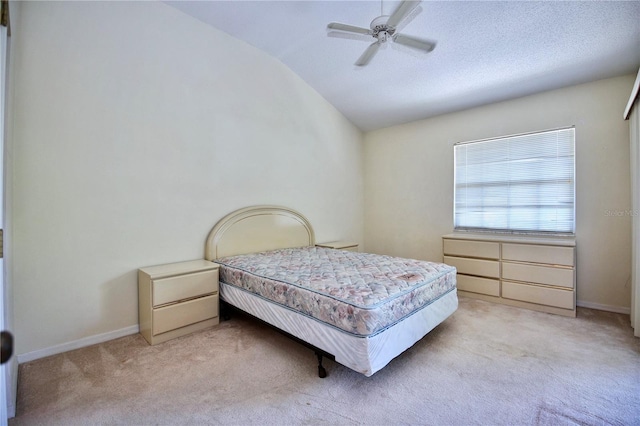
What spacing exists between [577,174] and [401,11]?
305cm

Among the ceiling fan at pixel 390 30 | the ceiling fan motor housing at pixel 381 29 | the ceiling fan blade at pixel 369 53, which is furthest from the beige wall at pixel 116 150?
the ceiling fan motor housing at pixel 381 29

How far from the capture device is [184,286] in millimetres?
2639

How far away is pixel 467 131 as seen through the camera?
4242mm

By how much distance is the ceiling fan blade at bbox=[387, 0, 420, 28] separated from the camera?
1840mm

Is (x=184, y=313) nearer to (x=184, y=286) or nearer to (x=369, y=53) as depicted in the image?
(x=184, y=286)

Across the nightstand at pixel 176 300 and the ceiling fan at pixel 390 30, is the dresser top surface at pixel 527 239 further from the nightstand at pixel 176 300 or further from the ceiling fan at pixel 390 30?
the nightstand at pixel 176 300

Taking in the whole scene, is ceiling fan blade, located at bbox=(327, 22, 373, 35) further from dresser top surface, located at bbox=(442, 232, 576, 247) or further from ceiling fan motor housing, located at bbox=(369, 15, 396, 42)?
dresser top surface, located at bbox=(442, 232, 576, 247)

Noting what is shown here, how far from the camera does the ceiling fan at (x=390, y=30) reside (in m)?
1.93

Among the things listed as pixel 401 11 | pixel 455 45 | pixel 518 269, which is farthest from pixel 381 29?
pixel 518 269

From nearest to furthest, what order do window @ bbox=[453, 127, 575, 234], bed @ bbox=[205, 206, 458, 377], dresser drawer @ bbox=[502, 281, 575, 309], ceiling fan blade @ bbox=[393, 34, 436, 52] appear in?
1. bed @ bbox=[205, 206, 458, 377]
2. ceiling fan blade @ bbox=[393, 34, 436, 52]
3. dresser drawer @ bbox=[502, 281, 575, 309]
4. window @ bbox=[453, 127, 575, 234]

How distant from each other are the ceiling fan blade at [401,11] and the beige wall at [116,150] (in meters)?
2.18

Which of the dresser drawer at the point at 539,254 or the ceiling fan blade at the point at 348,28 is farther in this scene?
the dresser drawer at the point at 539,254

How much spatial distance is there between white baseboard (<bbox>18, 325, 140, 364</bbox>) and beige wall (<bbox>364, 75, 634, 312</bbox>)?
3.95 meters

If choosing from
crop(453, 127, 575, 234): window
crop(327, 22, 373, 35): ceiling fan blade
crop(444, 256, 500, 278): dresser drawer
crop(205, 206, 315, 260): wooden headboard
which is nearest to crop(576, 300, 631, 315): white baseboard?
crop(453, 127, 575, 234): window
